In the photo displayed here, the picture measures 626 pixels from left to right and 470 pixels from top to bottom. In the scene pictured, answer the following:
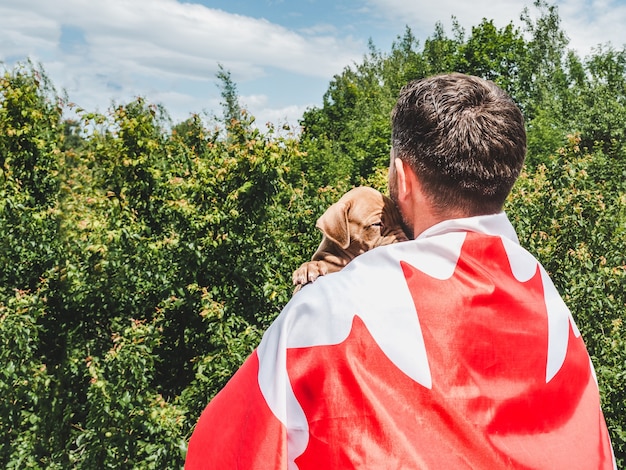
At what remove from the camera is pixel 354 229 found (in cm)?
253

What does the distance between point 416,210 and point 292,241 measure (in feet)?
25.9

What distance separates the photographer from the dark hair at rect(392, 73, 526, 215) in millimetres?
1644

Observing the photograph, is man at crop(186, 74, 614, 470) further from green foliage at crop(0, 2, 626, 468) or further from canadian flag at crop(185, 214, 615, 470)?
green foliage at crop(0, 2, 626, 468)

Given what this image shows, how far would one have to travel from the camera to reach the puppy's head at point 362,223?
2.46 meters

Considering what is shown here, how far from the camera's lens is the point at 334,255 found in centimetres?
264

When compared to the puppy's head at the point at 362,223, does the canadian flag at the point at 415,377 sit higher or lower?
lower

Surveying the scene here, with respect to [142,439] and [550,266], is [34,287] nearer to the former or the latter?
[142,439]

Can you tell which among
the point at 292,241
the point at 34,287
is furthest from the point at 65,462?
A: the point at 292,241

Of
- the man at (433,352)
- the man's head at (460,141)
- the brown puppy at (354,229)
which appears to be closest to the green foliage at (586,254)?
the brown puppy at (354,229)

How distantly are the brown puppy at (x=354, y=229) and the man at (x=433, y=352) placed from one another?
666 millimetres

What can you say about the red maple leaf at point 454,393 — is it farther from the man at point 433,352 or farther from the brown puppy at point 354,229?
the brown puppy at point 354,229

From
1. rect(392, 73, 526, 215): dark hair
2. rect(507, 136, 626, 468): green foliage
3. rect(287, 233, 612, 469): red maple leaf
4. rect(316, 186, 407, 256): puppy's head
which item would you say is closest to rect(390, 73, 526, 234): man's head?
rect(392, 73, 526, 215): dark hair

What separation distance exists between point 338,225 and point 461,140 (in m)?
1.00

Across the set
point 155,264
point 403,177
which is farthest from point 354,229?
point 155,264
